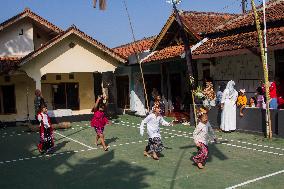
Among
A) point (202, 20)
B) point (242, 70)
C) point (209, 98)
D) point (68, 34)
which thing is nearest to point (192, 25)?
point (202, 20)

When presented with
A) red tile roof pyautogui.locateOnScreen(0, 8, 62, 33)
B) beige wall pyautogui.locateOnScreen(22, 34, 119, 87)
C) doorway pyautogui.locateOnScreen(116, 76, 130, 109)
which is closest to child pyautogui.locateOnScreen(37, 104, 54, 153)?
beige wall pyautogui.locateOnScreen(22, 34, 119, 87)

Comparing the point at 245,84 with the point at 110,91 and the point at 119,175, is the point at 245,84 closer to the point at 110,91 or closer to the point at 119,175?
the point at 119,175

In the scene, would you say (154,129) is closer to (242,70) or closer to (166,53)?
(242,70)

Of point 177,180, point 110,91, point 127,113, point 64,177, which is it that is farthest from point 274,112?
point 110,91

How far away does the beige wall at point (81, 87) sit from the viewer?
855 inches

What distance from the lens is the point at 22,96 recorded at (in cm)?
2102

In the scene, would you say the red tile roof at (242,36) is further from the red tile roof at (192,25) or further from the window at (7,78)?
the window at (7,78)

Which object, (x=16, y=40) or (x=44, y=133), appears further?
(x=16, y=40)

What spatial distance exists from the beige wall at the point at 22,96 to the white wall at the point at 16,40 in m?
1.44

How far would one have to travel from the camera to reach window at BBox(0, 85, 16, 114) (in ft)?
67.1

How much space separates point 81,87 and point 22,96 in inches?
141

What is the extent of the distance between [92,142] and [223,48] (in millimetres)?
6572

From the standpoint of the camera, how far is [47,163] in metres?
10.0

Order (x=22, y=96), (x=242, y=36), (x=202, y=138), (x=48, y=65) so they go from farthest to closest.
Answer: (x=22, y=96), (x=48, y=65), (x=242, y=36), (x=202, y=138)
